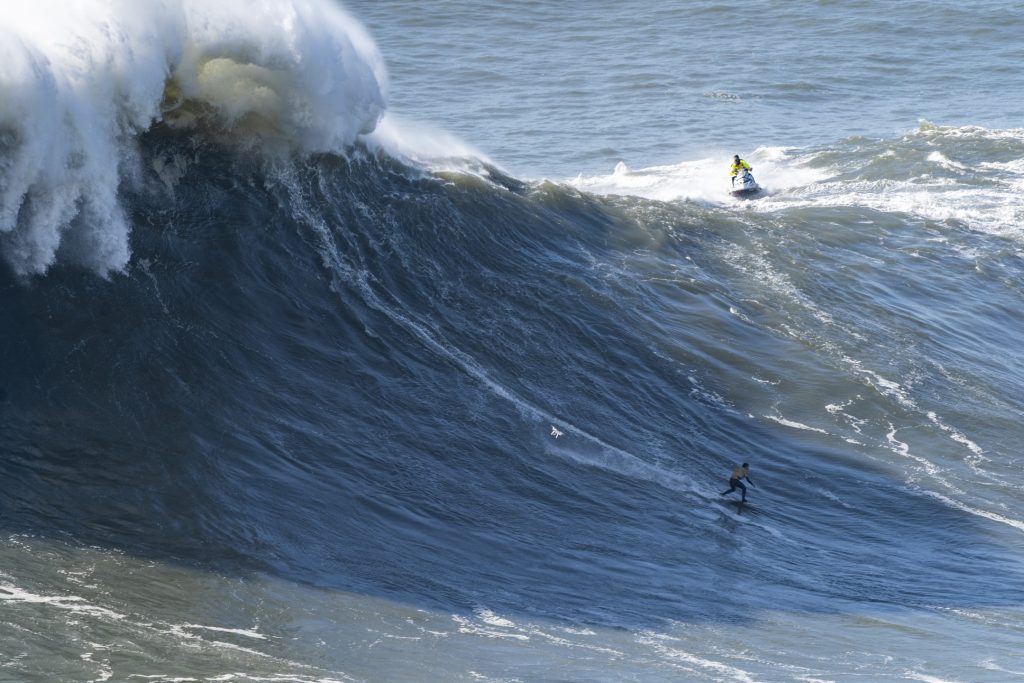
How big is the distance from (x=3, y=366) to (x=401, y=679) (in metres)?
5.76

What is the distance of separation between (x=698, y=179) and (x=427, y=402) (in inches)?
701

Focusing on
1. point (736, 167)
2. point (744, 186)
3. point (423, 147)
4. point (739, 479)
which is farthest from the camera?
point (736, 167)

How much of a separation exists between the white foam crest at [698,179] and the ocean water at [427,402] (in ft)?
11.5

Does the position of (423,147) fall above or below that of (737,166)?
below

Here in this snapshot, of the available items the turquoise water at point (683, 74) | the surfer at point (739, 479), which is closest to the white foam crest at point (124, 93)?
the surfer at point (739, 479)

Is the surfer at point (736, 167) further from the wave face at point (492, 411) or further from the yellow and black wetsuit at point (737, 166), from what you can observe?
the wave face at point (492, 411)

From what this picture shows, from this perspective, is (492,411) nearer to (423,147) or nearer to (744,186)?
(423,147)

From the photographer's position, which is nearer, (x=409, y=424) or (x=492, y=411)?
(x=409, y=424)

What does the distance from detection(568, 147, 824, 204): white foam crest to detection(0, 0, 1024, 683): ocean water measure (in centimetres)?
350

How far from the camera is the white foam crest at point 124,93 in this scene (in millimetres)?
15180

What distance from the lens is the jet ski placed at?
31797 mm

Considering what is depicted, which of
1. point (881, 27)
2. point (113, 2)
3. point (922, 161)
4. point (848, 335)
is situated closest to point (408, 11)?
point (881, 27)

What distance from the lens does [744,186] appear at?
31.8 meters

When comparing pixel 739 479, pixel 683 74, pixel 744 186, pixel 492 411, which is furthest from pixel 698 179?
pixel 492 411
